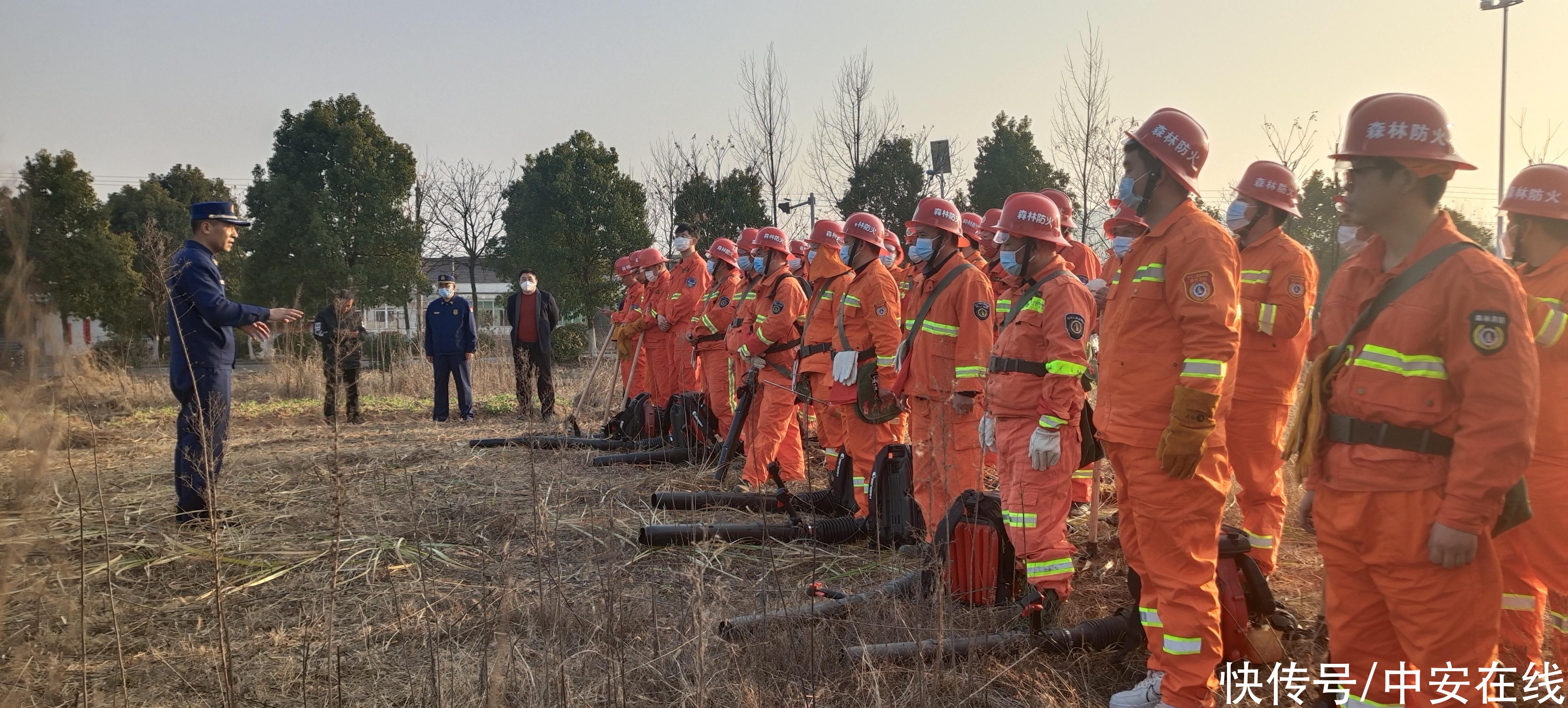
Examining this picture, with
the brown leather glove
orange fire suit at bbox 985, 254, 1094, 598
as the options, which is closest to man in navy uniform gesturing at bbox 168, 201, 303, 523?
orange fire suit at bbox 985, 254, 1094, 598

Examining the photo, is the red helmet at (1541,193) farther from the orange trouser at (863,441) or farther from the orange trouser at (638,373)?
the orange trouser at (638,373)

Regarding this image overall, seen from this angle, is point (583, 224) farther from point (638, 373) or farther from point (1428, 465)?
point (1428, 465)

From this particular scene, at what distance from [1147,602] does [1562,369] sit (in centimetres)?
199

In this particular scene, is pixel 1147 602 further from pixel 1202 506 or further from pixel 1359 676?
pixel 1359 676

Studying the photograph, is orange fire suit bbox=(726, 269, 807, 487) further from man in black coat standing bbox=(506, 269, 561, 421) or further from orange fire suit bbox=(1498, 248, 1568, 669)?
man in black coat standing bbox=(506, 269, 561, 421)

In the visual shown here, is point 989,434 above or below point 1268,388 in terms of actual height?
below

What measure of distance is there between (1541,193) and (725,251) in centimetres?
769

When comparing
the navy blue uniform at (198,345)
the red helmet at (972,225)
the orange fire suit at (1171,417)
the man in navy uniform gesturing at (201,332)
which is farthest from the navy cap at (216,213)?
the orange fire suit at (1171,417)

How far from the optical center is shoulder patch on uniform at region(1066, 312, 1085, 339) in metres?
4.26

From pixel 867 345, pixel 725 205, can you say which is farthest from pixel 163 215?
pixel 867 345

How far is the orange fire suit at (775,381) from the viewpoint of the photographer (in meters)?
7.36

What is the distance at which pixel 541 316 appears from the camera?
42.0 ft

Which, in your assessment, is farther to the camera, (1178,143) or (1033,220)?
(1033,220)

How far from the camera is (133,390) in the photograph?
13648 mm
